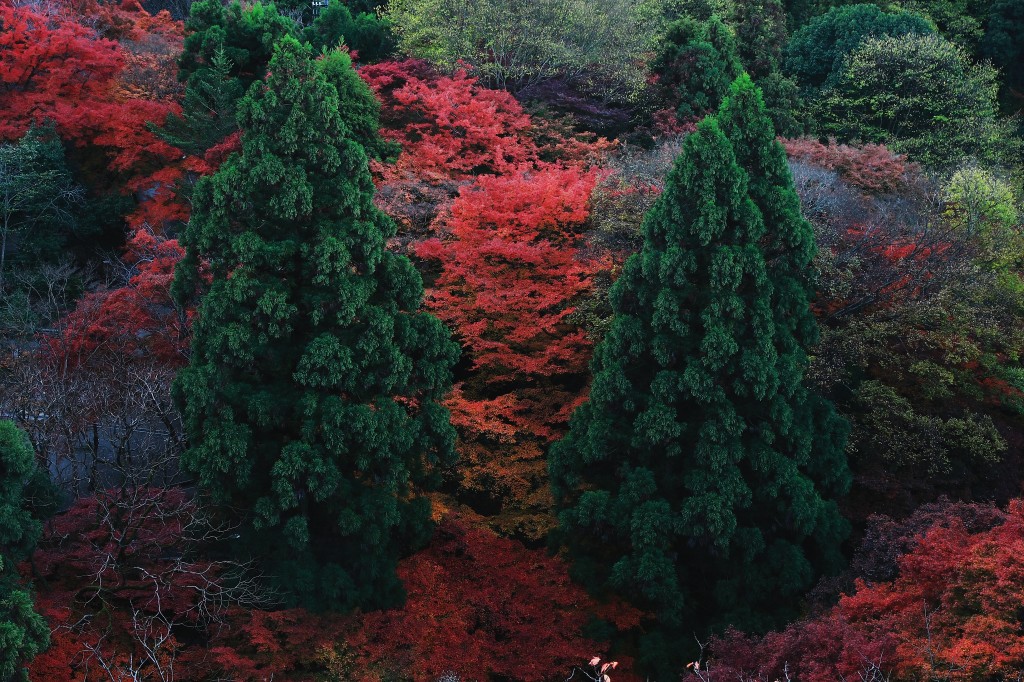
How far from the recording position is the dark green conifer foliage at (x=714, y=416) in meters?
14.2

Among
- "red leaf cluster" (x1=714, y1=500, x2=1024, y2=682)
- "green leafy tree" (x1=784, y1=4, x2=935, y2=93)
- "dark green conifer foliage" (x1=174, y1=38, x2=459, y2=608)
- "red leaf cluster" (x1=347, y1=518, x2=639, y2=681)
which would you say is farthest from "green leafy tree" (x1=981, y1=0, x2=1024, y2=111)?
"dark green conifer foliage" (x1=174, y1=38, x2=459, y2=608)

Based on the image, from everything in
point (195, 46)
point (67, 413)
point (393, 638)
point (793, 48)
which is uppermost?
point (793, 48)

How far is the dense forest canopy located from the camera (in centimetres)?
1292

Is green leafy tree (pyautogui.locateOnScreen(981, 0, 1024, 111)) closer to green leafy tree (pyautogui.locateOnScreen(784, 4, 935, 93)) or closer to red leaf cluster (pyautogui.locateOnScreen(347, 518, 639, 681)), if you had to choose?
green leafy tree (pyautogui.locateOnScreen(784, 4, 935, 93))

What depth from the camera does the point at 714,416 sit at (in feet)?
47.5

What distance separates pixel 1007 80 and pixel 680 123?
1769cm

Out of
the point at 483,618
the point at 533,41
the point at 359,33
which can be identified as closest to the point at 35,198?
the point at 359,33

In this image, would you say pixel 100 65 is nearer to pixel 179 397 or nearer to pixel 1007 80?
pixel 179 397

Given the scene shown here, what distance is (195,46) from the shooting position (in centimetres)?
2412

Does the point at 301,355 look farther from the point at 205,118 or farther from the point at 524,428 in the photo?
the point at 205,118

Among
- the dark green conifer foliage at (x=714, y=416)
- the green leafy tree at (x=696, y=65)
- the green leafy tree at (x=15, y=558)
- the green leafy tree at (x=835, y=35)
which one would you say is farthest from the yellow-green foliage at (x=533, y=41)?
the green leafy tree at (x=15, y=558)

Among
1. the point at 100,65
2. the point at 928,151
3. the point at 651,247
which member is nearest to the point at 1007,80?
the point at 928,151

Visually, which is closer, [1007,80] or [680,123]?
[680,123]

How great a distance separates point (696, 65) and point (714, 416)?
12756 millimetres
